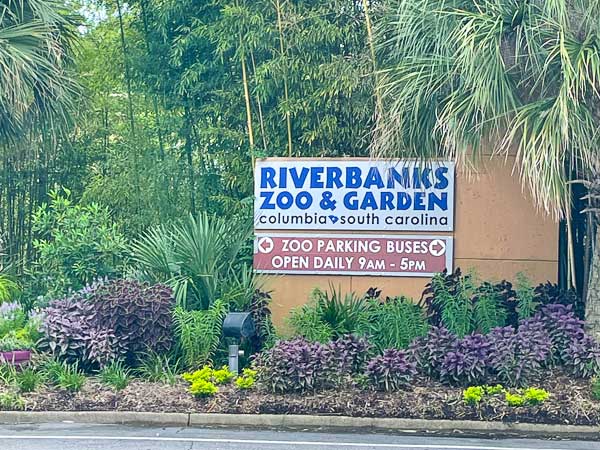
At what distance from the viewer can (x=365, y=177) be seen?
1380cm

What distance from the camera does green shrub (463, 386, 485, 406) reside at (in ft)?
34.0

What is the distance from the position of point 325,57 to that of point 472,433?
656 cm

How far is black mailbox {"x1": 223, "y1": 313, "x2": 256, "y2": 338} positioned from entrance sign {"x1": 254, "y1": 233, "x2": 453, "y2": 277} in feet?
6.52

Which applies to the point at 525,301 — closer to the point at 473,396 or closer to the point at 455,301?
the point at 455,301

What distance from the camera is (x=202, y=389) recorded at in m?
10.7

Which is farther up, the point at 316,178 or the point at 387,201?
the point at 316,178

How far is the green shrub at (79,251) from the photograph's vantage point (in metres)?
13.8

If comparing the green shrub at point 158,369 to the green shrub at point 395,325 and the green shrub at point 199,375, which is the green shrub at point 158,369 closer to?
the green shrub at point 199,375

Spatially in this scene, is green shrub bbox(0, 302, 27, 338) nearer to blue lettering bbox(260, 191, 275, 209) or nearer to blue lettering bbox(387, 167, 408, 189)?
blue lettering bbox(260, 191, 275, 209)

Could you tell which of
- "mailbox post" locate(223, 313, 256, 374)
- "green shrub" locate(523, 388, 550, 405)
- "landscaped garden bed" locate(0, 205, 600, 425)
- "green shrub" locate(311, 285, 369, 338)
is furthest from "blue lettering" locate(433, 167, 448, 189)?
"green shrub" locate(523, 388, 550, 405)

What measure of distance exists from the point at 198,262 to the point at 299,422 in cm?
351

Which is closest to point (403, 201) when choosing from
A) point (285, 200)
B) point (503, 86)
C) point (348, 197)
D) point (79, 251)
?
point (348, 197)

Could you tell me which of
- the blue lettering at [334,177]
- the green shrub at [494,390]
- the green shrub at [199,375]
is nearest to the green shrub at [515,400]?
the green shrub at [494,390]

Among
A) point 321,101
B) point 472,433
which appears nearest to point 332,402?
point 472,433
